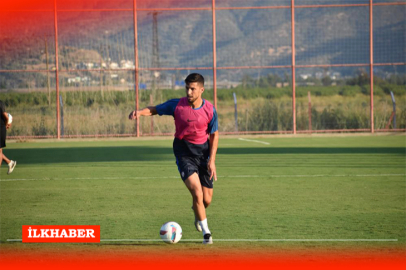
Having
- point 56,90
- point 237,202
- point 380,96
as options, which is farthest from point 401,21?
point 237,202

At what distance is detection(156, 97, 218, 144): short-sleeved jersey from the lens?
8.41 m

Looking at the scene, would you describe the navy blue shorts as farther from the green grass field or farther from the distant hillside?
the distant hillside

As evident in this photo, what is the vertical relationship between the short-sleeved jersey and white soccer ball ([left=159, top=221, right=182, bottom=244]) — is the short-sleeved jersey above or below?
above

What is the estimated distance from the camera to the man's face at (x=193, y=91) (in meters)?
8.20

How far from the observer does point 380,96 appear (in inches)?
2034

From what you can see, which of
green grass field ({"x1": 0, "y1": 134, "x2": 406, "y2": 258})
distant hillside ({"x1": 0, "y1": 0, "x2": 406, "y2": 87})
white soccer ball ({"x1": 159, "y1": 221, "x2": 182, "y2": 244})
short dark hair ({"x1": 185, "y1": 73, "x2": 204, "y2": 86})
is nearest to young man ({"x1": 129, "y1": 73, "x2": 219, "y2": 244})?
short dark hair ({"x1": 185, "y1": 73, "x2": 204, "y2": 86})

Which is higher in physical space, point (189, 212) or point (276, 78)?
point (276, 78)

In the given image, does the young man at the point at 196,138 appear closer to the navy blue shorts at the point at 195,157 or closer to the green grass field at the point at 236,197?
the navy blue shorts at the point at 195,157

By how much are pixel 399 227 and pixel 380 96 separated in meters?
44.1

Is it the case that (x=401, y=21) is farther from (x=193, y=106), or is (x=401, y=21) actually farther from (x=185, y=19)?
(x=193, y=106)

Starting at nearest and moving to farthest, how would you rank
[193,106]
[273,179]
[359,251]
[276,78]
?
1. [359,251]
2. [193,106]
3. [273,179]
4. [276,78]

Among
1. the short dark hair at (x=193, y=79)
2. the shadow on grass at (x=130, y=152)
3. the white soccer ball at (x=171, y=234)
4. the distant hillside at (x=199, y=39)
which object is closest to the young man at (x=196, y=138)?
the short dark hair at (x=193, y=79)

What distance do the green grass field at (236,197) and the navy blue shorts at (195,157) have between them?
28.5 inches

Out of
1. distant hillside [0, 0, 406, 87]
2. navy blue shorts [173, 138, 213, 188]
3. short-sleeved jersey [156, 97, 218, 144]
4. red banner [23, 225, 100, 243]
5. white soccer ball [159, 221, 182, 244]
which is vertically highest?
distant hillside [0, 0, 406, 87]
